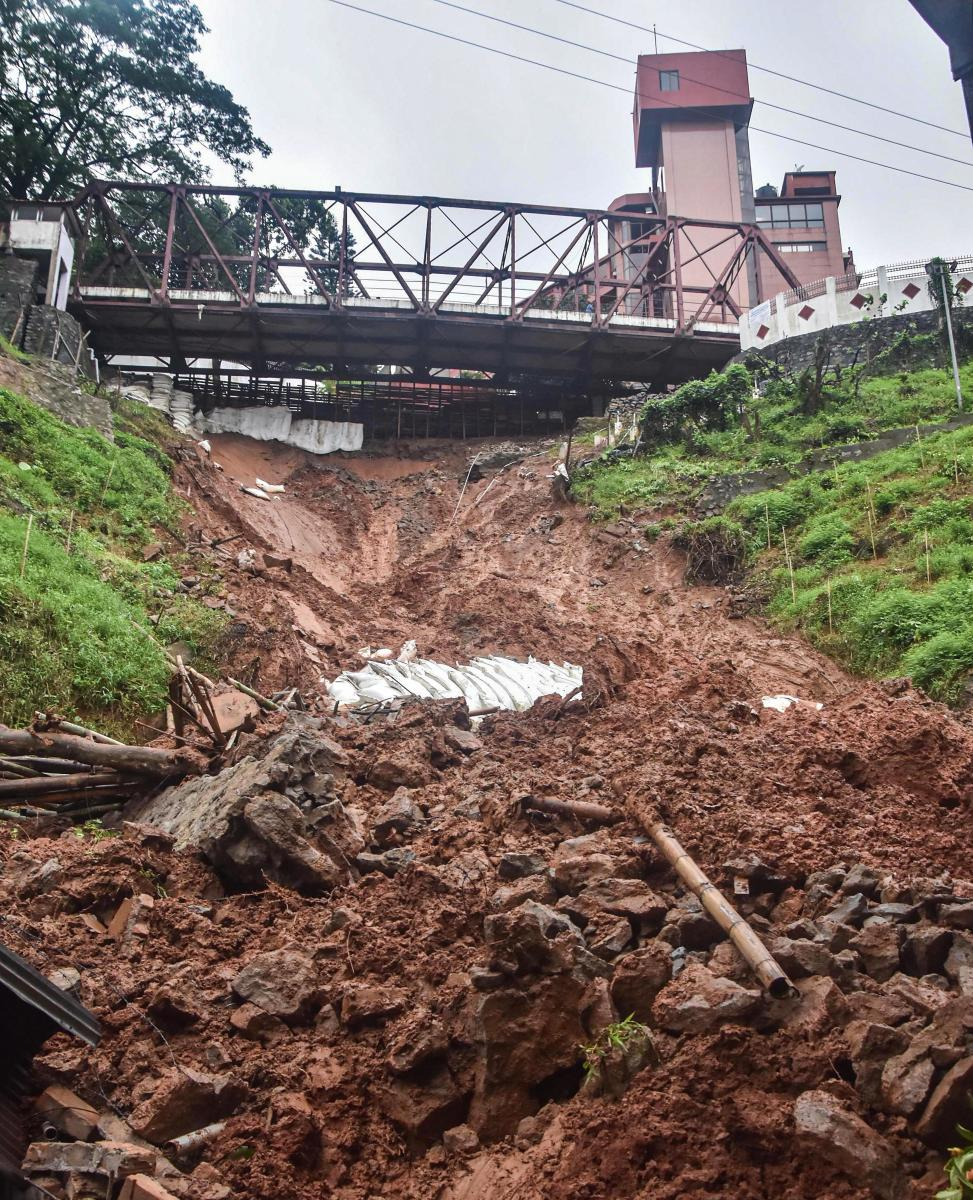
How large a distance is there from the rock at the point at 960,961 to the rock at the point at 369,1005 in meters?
2.40

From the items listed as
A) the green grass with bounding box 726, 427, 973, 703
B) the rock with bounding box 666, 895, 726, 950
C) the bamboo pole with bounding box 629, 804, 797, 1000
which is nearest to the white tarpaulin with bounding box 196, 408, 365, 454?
the green grass with bounding box 726, 427, 973, 703

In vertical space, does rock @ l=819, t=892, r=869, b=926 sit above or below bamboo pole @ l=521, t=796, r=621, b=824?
below

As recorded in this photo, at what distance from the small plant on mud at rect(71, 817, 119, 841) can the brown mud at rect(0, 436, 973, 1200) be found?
17.1 inches

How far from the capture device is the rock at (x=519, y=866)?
5.07 metres

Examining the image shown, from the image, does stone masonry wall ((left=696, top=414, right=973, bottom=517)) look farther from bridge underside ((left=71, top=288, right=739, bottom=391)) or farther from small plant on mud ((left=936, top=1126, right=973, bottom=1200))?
small plant on mud ((left=936, top=1126, right=973, bottom=1200))

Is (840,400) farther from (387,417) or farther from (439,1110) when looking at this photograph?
(439,1110)

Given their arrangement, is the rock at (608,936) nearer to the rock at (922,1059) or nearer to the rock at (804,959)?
the rock at (804,959)

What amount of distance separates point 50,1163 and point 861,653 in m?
11.1

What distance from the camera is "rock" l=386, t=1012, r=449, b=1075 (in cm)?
361

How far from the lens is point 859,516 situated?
14.7m

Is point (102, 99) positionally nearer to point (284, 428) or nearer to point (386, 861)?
point (284, 428)

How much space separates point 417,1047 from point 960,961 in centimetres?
232

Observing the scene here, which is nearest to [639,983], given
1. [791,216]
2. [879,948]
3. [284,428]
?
[879,948]

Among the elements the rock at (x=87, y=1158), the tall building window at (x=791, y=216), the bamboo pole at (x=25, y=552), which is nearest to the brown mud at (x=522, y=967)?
the rock at (x=87, y=1158)
